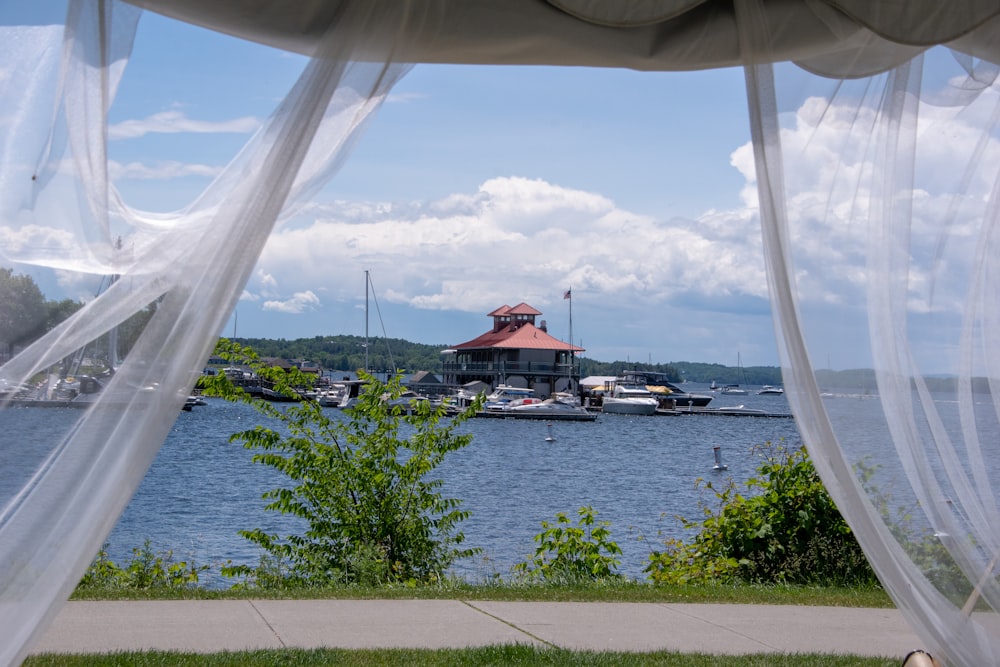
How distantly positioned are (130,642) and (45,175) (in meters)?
3.24

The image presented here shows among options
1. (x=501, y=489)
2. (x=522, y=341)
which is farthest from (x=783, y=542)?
Answer: (x=522, y=341)

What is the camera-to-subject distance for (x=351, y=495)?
28.5 feet

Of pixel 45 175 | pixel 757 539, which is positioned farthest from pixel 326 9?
pixel 757 539

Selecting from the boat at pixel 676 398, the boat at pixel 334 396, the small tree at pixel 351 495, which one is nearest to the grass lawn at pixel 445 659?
the small tree at pixel 351 495

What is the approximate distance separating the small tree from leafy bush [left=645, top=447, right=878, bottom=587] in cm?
198

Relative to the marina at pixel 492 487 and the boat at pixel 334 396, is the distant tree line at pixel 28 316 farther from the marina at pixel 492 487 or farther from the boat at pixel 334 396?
the boat at pixel 334 396

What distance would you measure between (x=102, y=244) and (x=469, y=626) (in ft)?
Answer: 12.1

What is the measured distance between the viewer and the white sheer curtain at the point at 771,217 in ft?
9.41

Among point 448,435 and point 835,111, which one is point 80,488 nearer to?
point 835,111

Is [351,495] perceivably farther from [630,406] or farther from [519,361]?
[519,361]

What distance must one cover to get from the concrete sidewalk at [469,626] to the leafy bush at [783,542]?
130cm

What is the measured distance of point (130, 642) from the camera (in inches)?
210

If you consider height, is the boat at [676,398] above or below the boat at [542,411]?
above

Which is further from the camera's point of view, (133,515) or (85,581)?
(133,515)
